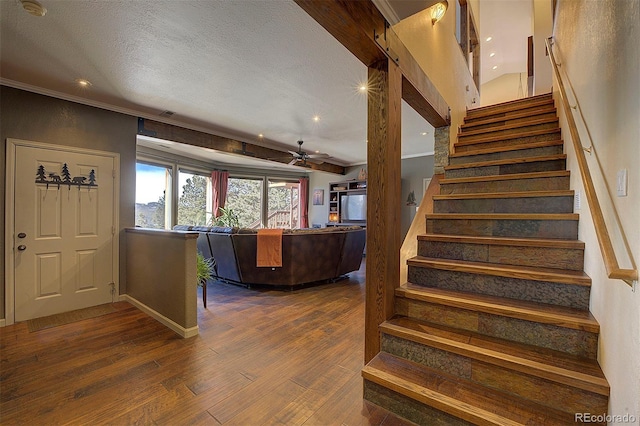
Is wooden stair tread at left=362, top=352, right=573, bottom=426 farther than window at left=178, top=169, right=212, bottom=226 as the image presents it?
No

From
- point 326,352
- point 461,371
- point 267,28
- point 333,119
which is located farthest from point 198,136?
point 461,371

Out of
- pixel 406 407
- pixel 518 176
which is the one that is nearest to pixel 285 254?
pixel 406 407

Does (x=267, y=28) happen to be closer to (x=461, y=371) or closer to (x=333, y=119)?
(x=333, y=119)

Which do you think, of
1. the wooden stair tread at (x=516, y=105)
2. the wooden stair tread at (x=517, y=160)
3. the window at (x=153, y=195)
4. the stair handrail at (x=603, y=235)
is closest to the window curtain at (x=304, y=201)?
the window at (x=153, y=195)

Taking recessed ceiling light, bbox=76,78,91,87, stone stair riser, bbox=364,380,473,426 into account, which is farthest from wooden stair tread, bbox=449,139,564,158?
recessed ceiling light, bbox=76,78,91,87

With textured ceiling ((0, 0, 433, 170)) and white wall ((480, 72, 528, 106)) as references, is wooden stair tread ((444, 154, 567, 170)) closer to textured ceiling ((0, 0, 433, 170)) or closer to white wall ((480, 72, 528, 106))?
textured ceiling ((0, 0, 433, 170))

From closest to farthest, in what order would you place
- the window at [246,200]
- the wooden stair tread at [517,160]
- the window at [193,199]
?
1. the wooden stair tread at [517,160]
2. the window at [193,199]
3. the window at [246,200]

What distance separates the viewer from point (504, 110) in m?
3.91

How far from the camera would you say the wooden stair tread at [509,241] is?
1786 mm

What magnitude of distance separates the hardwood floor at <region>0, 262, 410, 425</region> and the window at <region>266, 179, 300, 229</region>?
527cm

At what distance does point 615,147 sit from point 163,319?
147 inches

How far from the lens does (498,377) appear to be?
1.44 m

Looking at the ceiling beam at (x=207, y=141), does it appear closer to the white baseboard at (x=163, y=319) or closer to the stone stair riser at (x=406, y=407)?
the white baseboard at (x=163, y=319)

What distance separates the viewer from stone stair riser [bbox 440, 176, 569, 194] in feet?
7.72
